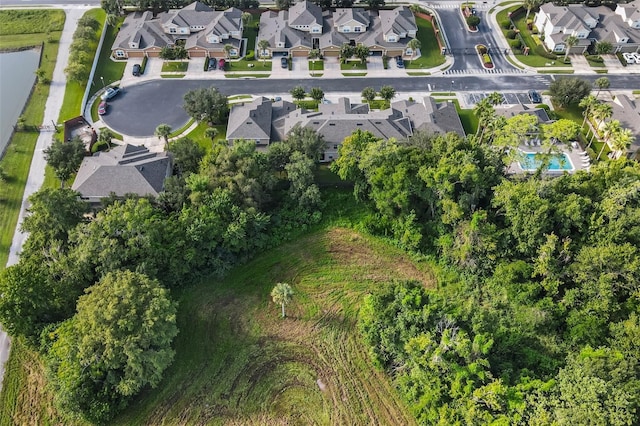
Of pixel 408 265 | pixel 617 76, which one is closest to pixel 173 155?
pixel 408 265

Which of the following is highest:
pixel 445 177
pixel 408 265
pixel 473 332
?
pixel 445 177

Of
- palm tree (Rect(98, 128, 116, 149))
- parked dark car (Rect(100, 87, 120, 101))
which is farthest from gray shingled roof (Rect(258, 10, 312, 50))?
palm tree (Rect(98, 128, 116, 149))

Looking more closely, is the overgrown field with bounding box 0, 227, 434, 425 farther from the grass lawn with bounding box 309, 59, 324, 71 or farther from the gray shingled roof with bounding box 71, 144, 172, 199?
the grass lawn with bounding box 309, 59, 324, 71

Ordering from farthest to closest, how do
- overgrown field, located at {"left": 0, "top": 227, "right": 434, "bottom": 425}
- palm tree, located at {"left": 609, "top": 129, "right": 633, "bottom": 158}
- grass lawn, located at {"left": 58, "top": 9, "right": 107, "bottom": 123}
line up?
grass lawn, located at {"left": 58, "top": 9, "right": 107, "bottom": 123}
palm tree, located at {"left": 609, "top": 129, "right": 633, "bottom": 158}
overgrown field, located at {"left": 0, "top": 227, "right": 434, "bottom": 425}

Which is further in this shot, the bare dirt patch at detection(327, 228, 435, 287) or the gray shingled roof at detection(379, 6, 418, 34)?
the gray shingled roof at detection(379, 6, 418, 34)

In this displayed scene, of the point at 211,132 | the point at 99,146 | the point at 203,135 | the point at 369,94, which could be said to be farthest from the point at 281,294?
the point at 99,146

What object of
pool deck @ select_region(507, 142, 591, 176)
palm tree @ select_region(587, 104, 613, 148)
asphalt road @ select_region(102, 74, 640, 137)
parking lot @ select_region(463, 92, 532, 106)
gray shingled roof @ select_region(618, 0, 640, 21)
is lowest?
pool deck @ select_region(507, 142, 591, 176)

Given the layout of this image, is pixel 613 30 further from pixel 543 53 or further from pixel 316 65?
pixel 316 65

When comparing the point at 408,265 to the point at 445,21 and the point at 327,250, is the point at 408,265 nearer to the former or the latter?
the point at 327,250
